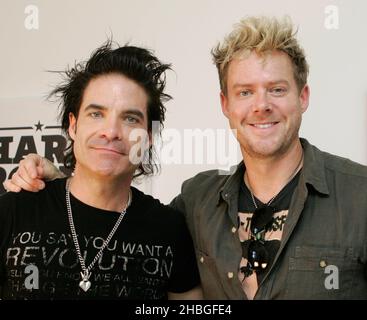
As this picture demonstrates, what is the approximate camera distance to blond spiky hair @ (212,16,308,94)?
125 cm

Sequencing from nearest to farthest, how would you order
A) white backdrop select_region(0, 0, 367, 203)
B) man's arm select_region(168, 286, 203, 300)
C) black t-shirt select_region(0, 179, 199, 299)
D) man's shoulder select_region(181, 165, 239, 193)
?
black t-shirt select_region(0, 179, 199, 299), man's arm select_region(168, 286, 203, 300), man's shoulder select_region(181, 165, 239, 193), white backdrop select_region(0, 0, 367, 203)

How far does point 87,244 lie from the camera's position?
114 cm

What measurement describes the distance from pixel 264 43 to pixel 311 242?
1.86ft

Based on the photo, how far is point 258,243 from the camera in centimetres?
119

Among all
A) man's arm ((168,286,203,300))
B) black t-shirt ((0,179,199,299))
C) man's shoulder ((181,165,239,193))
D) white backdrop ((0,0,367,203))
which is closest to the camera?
black t-shirt ((0,179,199,299))

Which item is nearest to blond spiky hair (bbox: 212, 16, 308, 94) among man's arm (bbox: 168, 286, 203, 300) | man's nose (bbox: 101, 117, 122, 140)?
man's nose (bbox: 101, 117, 122, 140)

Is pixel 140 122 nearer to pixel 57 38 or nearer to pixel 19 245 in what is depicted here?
pixel 19 245

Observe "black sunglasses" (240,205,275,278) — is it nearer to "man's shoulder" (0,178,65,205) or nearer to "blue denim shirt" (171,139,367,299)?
"blue denim shirt" (171,139,367,299)

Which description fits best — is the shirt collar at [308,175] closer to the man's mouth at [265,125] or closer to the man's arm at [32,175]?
the man's mouth at [265,125]

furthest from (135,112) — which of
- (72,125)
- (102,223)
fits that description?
(102,223)

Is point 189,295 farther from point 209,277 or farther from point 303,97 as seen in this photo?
point 303,97

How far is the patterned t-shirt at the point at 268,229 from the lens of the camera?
3.84ft
